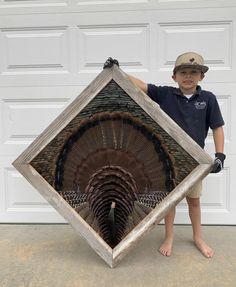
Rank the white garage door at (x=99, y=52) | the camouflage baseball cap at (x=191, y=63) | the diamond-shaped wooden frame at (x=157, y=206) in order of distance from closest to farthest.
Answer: the diamond-shaped wooden frame at (x=157, y=206) → the camouflage baseball cap at (x=191, y=63) → the white garage door at (x=99, y=52)

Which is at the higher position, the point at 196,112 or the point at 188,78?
the point at 188,78

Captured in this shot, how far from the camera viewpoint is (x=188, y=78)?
2045 millimetres

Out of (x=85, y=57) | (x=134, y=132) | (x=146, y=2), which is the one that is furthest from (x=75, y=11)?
(x=134, y=132)

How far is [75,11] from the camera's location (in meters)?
2.61

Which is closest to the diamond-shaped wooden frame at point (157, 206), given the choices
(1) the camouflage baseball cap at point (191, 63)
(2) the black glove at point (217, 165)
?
(2) the black glove at point (217, 165)

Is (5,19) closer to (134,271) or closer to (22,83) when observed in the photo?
(22,83)

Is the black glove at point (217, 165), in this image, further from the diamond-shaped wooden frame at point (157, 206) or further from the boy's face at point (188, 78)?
the boy's face at point (188, 78)

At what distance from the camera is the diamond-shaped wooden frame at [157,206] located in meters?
1.80

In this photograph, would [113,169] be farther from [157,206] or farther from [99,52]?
[99,52]

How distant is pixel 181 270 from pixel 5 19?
218 centimetres

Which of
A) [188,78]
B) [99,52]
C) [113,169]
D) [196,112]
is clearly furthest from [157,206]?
[99,52]

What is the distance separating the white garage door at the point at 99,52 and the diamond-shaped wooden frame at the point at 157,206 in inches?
31.7

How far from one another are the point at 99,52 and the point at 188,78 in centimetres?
86

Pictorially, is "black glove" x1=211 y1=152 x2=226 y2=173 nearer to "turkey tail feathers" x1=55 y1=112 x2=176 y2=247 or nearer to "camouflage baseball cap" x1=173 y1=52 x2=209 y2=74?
"turkey tail feathers" x1=55 y1=112 x2=176 y2=247
